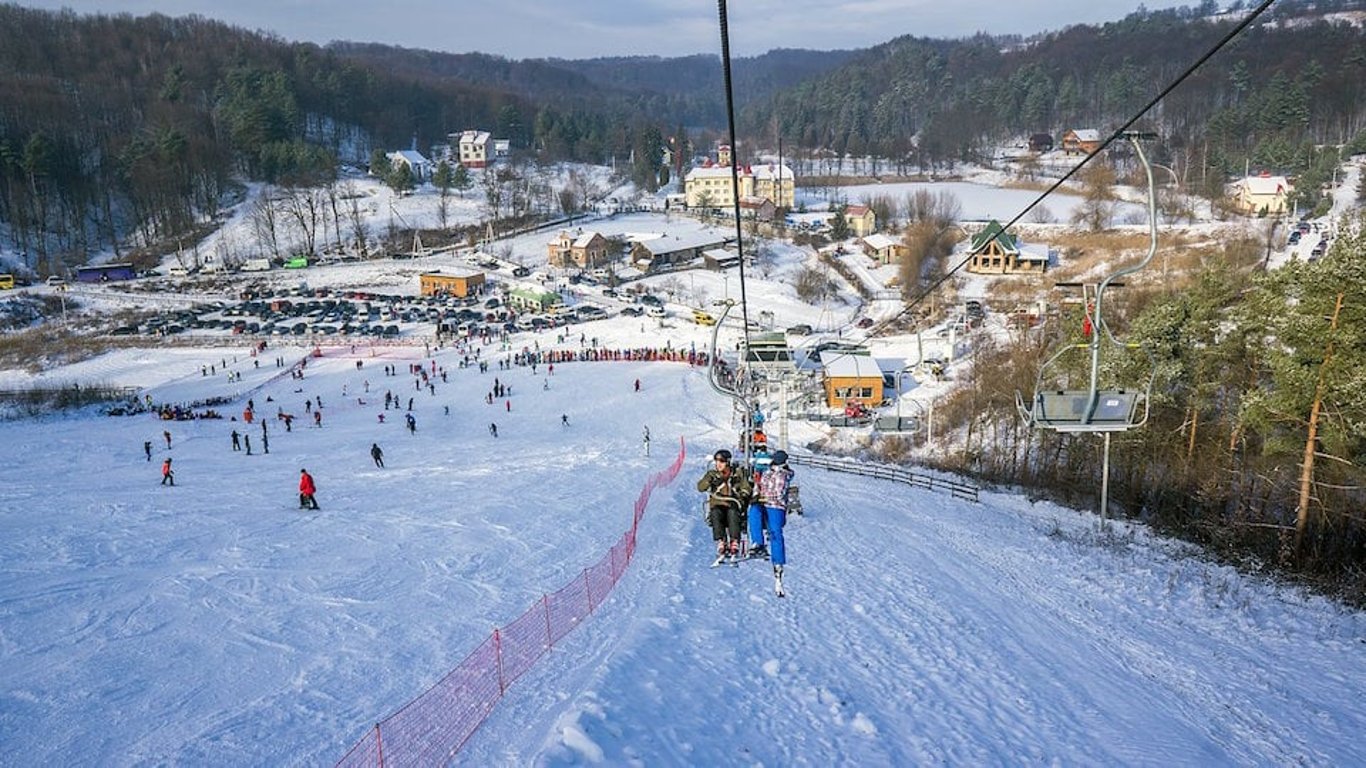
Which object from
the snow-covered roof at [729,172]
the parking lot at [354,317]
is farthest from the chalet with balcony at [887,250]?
the parking lot at [354,317]

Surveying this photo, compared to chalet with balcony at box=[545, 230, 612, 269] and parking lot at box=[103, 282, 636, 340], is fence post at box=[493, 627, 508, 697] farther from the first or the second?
chalet with balcony at box=[545, 230, 612, 269]

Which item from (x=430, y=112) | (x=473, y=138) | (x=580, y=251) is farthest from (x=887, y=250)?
(x=430, y=112)

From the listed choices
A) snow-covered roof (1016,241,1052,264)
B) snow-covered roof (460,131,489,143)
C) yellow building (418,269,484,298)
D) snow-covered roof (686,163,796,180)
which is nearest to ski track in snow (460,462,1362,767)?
snow-covered roof (1016,241,1052,264)

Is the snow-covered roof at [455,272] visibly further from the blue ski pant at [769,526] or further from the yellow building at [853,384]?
the blue ski pant at [769,526]

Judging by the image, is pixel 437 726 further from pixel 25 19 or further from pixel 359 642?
pixel 25 19

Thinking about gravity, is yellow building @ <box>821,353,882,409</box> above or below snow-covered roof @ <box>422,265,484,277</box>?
below

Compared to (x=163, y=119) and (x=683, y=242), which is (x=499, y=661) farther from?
(x=163, y=119)

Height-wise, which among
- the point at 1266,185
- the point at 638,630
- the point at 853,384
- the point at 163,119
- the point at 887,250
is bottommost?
the point at 853,384
